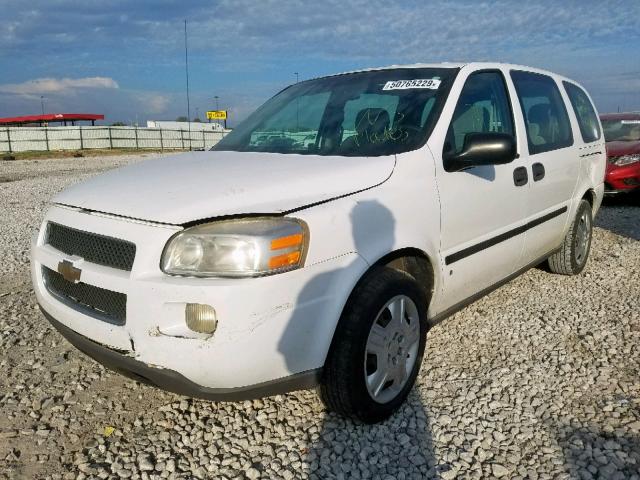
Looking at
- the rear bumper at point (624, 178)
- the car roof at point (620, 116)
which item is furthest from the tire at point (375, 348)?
the car roof at point (620, 116)

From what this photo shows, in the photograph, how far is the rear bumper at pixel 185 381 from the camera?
2037 millimetres

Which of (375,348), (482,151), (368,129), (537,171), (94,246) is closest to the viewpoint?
(94,246)

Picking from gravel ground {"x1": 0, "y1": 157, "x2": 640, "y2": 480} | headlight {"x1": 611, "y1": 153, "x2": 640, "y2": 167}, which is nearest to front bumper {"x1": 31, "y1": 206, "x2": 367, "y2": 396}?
gravel ground {"x1": 0, "y1": 157, "x2": 640, "y2": 480}

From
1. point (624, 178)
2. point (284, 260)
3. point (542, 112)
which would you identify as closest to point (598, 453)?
point (284, 260)

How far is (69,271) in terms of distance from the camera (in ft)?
7.45

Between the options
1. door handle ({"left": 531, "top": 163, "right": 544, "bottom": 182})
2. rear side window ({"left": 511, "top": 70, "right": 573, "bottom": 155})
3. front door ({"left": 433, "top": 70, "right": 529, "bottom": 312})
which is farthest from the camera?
rear side window ({"left": 511, "top": 70, "right": 573, "bottom": 155})

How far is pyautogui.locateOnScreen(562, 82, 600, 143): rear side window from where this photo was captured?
178 inches

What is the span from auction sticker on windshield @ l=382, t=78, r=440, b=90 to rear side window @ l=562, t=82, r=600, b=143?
2006 mm

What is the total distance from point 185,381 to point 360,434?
2.96 feet

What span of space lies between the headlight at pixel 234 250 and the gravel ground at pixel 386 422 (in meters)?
0.89

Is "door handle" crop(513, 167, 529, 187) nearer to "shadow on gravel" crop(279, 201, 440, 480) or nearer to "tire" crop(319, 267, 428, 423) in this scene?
"tire" crop(319, 267, 428, 423)

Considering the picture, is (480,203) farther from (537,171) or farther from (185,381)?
(185,381)

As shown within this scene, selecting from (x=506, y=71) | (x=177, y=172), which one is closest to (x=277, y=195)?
(x=177, y=172)

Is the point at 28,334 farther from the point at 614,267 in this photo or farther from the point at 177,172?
the point at 614,267
